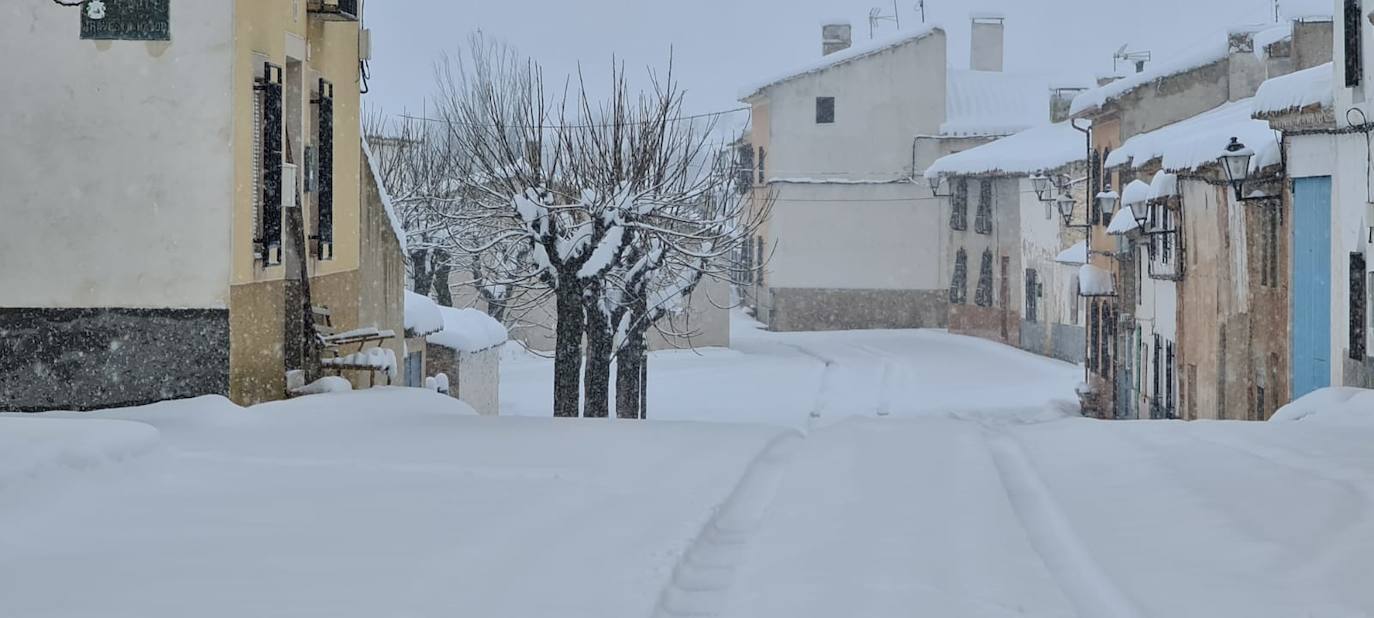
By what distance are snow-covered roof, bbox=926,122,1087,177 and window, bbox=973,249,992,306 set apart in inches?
98.6

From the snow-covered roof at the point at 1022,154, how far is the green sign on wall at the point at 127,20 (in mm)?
Result: 26687

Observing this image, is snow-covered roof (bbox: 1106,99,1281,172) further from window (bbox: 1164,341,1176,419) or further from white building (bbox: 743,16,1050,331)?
white building (bbox: 743,16,1050,331)

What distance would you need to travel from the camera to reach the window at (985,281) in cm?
4381

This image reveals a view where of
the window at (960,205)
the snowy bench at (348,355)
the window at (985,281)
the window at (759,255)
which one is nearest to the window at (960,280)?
the window at (960,205)

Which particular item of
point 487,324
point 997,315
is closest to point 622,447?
point 487,324

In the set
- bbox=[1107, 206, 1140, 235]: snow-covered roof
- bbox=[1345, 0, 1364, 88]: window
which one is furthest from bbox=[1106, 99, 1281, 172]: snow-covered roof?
bbox=[1345, 0, 1364, 88]: window

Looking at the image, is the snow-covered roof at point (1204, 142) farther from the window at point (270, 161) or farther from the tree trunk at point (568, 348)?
the window at point (270, 161)

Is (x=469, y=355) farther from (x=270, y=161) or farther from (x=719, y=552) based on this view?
(x=719, y=552)

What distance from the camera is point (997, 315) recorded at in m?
43.1

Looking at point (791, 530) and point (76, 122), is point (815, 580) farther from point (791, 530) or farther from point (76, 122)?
point (76, 122)

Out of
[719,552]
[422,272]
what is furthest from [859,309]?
[719,552]

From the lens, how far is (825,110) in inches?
1923

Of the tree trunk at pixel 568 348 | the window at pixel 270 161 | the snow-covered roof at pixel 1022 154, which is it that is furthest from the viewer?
the snow-covered roof at pixel 1022 154

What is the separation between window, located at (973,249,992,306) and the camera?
144 ft
